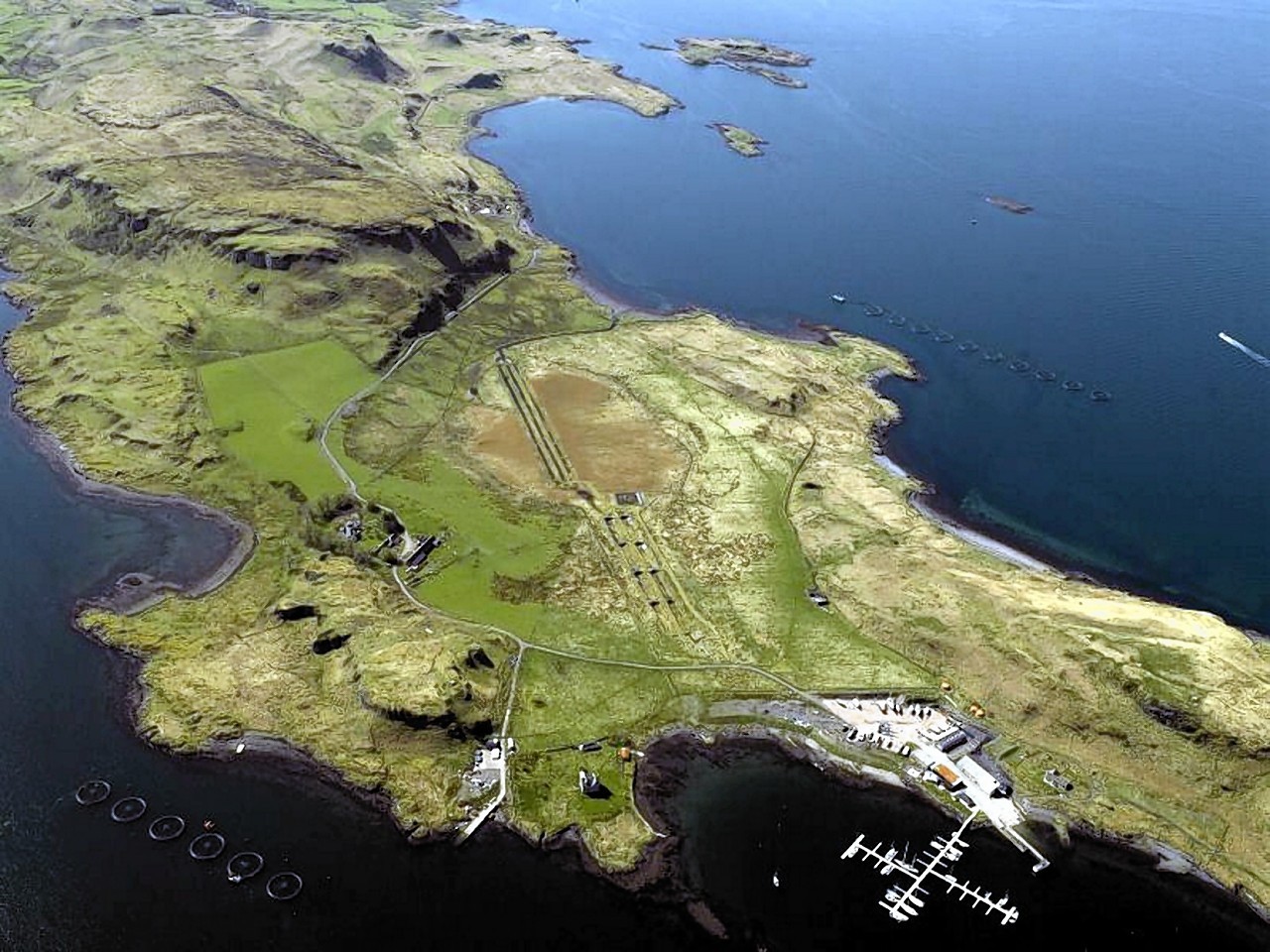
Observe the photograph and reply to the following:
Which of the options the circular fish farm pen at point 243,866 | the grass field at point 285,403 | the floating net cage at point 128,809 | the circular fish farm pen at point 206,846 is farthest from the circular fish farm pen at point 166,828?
the grass field at point 285,403

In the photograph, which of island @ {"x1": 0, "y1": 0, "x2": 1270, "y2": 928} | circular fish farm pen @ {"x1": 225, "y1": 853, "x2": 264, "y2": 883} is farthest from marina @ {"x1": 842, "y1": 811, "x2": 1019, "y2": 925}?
circular fish farm pen @ {"x1": 225, "y1": 853, "x2": 264, "y2": 883}

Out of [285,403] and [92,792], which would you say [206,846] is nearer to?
[92,792]

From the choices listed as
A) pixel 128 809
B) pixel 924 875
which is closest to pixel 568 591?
pixel 128 809

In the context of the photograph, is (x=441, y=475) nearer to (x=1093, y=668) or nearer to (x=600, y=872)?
(x=600, y=872)

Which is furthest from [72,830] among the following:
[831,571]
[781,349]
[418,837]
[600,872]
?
[781,349]

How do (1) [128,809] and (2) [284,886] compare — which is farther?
(1) [128,809]

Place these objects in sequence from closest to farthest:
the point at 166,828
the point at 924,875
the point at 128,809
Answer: the point at 924,875 → the point at 166,828 → the point at 128,809

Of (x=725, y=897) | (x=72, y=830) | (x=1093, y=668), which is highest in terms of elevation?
(x=1093, y=668)
